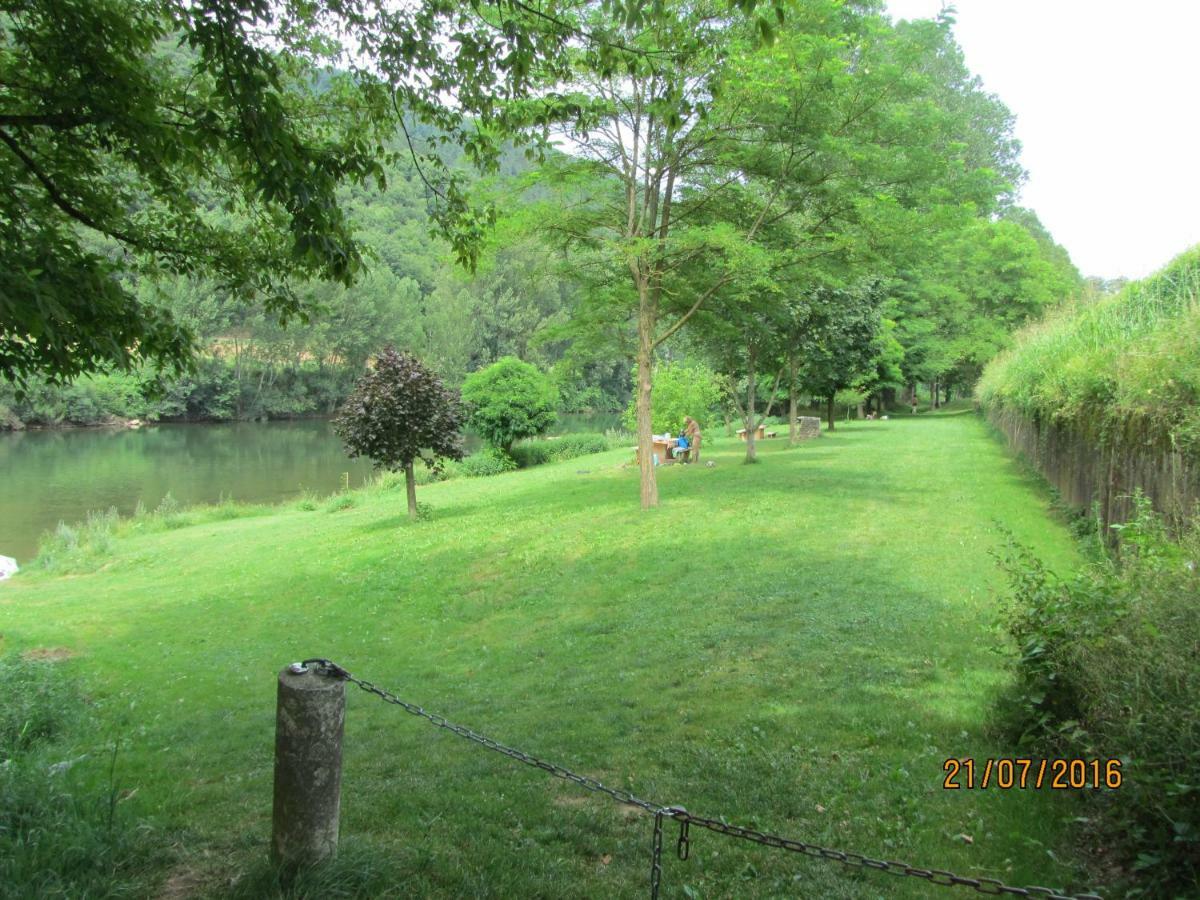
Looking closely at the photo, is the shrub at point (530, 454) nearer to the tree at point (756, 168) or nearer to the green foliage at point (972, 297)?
the tree at point (756, 168)

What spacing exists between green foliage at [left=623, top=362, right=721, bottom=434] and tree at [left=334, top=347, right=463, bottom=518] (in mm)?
11066

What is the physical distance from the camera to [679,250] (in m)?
13.2

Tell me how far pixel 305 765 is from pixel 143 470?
36.4m

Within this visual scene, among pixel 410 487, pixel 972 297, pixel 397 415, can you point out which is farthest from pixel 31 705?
pixel 972 297

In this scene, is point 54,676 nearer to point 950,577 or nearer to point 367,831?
point 367,831

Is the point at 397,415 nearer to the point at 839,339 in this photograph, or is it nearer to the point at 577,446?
the point at 839,339

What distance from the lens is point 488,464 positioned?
28.8 m

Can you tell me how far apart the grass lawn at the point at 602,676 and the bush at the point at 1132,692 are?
34 centimetres

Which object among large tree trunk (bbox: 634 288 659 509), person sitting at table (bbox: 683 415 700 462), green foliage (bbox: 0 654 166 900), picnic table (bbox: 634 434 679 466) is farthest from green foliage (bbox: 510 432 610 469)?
green foliage (bbox: 0 654 166 900)

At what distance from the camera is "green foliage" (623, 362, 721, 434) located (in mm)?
24578

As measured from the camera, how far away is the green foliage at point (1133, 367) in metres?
6.71

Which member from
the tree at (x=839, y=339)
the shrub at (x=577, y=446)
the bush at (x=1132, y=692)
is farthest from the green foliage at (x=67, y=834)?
the shrub at (x=577, y=446)

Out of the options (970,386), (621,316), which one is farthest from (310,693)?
(970,386)

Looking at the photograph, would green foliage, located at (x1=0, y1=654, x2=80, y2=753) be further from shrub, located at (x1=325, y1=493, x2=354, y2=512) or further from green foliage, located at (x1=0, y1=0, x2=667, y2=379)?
shrub, located at (x1=325, y1=493, x2=354, y2=512)
